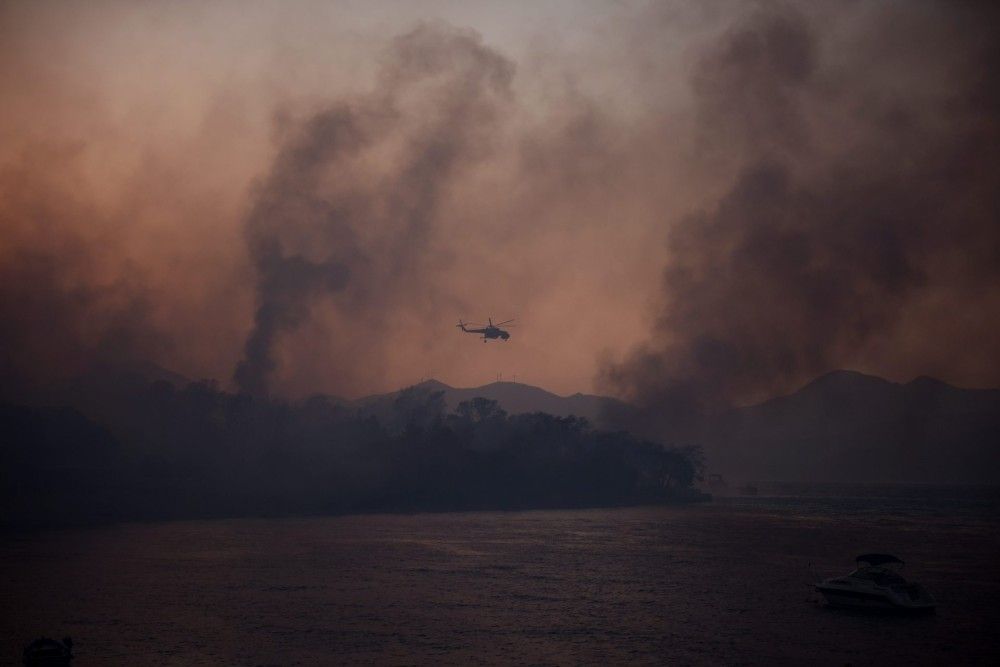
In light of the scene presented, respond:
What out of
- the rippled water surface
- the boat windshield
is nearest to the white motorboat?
the boat windshield

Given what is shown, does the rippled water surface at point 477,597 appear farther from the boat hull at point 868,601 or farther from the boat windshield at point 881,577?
the boat windshield at point 881,577

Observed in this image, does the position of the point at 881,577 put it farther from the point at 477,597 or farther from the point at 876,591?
the point at 477,597

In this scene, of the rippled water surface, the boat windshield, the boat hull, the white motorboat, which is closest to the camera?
the rippled water surface

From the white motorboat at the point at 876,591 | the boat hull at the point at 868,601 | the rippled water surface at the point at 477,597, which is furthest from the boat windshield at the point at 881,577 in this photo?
the rippled water surface at the point at 477,597

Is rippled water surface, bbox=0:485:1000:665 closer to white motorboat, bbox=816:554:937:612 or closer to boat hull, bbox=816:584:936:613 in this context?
boat hull, bbox=816:584:936:613

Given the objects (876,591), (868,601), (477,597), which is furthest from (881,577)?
(477,597)

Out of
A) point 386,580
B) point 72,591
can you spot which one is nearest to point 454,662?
point 386,580
